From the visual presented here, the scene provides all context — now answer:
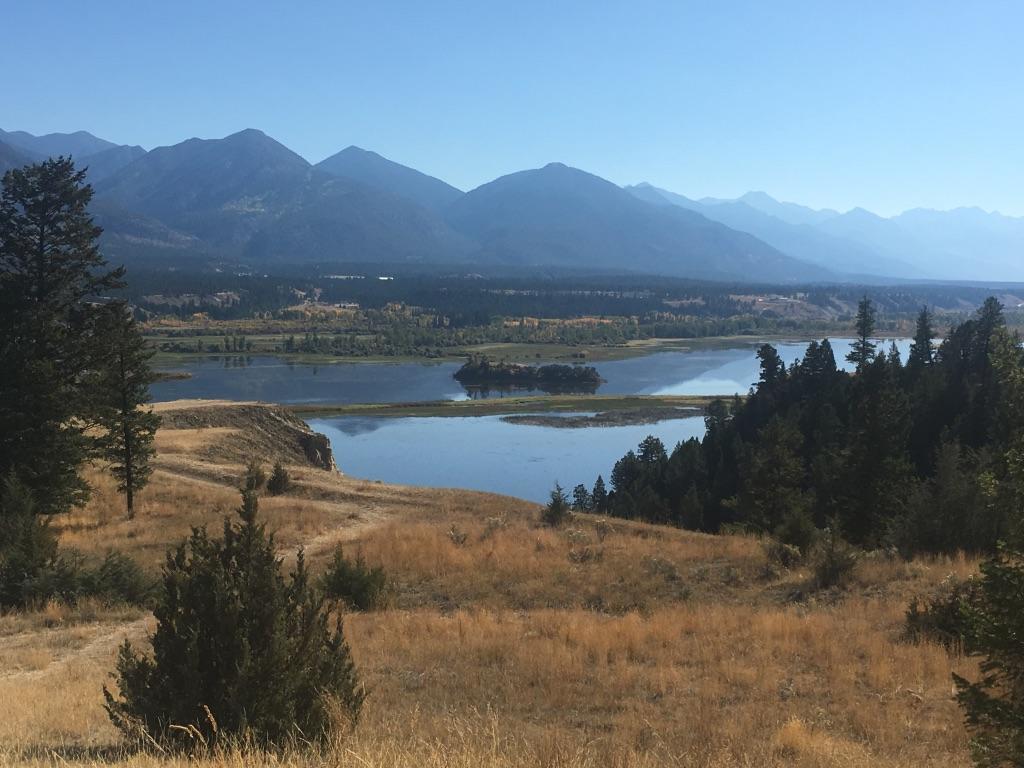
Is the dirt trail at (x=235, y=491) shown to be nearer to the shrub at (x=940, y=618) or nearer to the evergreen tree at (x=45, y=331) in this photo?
the evergreen tree at (x=45, y=331)

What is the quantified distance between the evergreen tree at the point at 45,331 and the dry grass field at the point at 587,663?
2.37 meters

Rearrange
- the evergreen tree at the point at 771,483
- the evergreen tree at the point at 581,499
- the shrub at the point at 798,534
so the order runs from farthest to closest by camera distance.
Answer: the evergreen tree at the point at 581,499
the evergreen tree at the point at 771,483
the shrub at the point at 798,534

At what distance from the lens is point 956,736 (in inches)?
282

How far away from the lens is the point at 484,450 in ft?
201

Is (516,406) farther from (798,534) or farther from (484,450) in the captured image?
(798,534)

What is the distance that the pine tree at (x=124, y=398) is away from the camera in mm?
22688

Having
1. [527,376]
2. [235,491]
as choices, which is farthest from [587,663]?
[527,376]

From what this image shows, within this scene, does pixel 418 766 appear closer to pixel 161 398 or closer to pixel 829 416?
pixel 829 416

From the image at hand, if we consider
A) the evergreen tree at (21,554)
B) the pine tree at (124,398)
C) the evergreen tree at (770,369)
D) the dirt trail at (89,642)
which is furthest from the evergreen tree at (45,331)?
the evergreen tree at (770,369)

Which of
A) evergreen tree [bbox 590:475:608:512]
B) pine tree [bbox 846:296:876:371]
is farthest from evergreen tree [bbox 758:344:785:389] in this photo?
evergreen tree [bbox 590:475:608:512]

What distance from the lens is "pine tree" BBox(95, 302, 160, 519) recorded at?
2269 cm

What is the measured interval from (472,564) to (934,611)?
Answer: 9291mm

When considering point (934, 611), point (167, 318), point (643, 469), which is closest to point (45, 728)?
point (934, 611)

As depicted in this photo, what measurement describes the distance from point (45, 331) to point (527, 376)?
8940 centimetres
